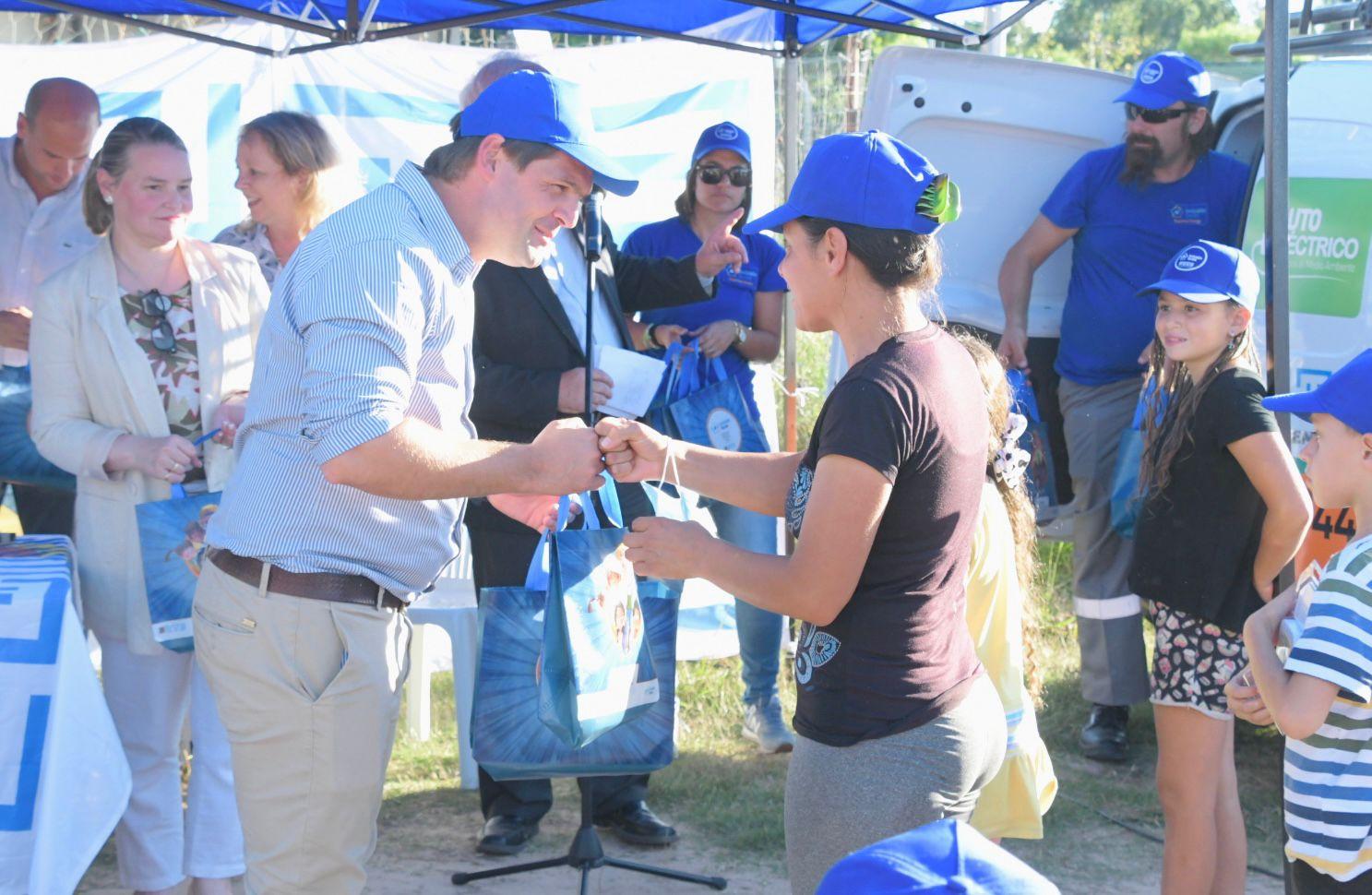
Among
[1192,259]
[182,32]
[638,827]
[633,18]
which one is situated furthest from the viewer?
[182,32]

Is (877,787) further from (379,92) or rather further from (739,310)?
(379,92)

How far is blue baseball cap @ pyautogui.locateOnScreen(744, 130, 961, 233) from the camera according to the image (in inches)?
88.5

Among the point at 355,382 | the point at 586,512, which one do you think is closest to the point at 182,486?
the point at 586,512

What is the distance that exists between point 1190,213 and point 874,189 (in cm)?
342

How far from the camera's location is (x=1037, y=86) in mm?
5566

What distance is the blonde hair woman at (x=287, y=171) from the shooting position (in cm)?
386

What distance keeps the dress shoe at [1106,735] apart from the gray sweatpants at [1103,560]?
0.07 meters

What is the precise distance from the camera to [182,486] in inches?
141

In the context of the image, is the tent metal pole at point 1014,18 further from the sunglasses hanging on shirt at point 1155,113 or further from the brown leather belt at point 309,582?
the brown leather belt at point 309,582

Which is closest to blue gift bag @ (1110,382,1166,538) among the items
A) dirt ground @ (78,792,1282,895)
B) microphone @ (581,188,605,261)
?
dirt ground @ (78,792,1282,895)

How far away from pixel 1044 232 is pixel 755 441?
59.1 inches

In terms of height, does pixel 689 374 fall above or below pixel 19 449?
above

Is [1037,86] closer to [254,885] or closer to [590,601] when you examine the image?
[590,601]

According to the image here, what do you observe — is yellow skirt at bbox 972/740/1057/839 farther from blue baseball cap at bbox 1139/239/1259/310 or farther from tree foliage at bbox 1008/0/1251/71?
tree foliage at bbox 1008/0/1251/71
